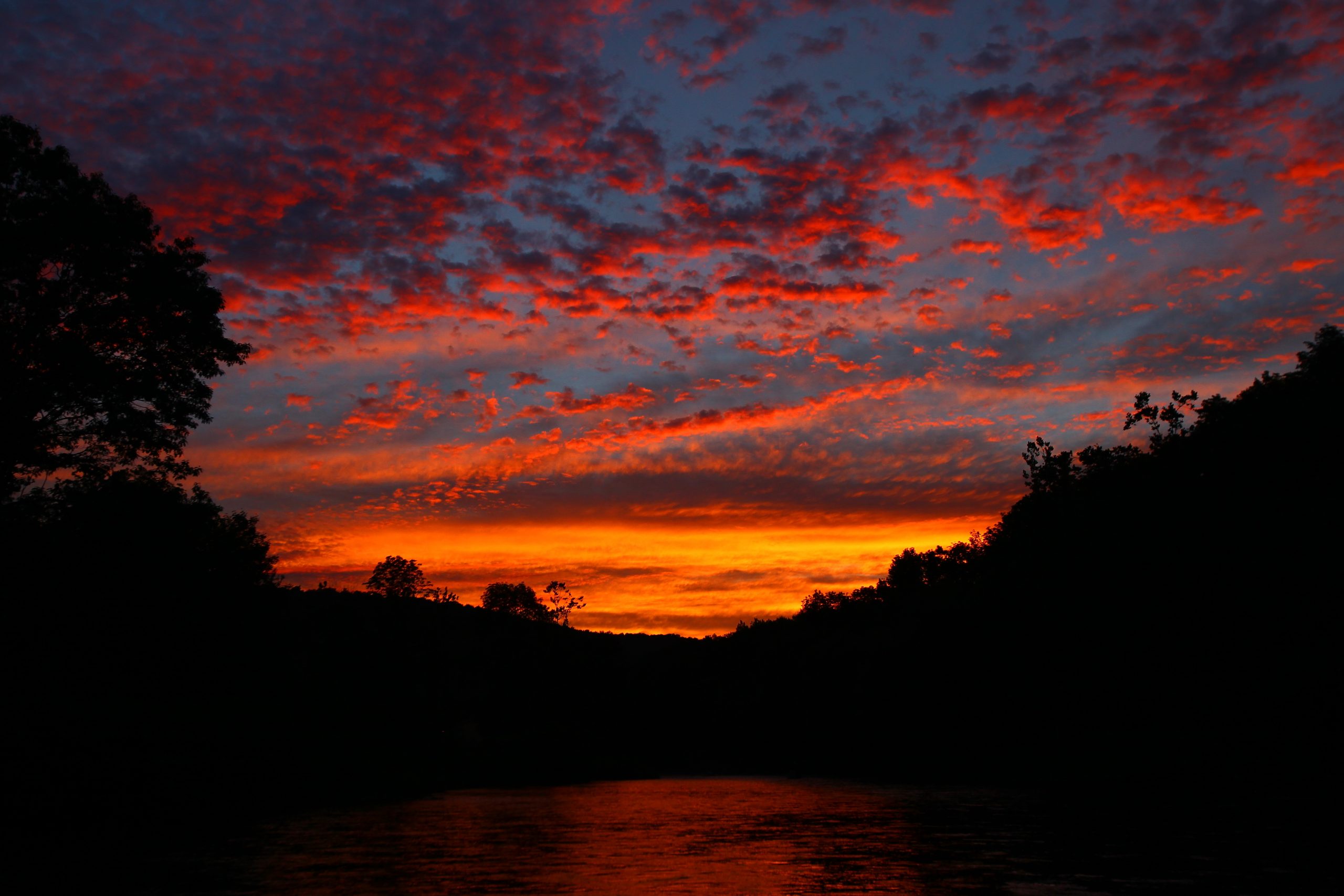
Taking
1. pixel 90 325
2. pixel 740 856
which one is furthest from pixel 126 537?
pixel 740 856

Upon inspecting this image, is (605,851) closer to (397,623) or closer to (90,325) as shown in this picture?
(90,325)

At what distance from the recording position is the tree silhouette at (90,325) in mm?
29406

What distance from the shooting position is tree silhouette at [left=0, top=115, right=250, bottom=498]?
2941 centimetres

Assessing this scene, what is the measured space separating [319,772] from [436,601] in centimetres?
8766

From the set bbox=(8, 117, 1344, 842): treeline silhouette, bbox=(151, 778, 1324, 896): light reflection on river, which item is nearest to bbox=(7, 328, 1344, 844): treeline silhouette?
bbox=(8, 117, 1344, 842): treeline silhouette

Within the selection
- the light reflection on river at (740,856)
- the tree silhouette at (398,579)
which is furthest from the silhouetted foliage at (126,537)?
the tree silhouette at (398,579)

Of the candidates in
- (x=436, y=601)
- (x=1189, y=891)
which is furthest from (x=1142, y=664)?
(x=436, y=601)

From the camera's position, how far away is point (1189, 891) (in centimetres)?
1502

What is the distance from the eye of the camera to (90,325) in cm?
3123

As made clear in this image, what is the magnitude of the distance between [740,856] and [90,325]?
2614cm

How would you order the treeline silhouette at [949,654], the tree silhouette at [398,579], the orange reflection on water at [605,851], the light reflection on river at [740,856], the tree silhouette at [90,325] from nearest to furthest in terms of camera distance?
the light reflection on river at [740,856], the orange reflection on water at [605,851], the tree silhouette at [90,325], the treeline silhouette at [949,654], the tree silhouette at [398,579]

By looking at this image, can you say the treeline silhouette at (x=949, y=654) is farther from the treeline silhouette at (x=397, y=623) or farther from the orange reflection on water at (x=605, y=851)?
the orange reflection on water at (x=605, y=851)

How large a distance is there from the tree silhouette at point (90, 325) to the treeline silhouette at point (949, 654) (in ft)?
10.0

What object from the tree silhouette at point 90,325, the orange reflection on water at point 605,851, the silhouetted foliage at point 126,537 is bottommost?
the orange reflection on water at point 605,851
